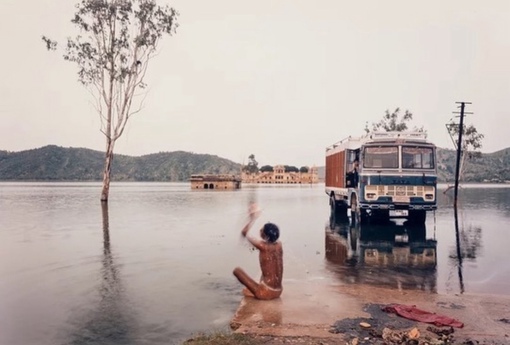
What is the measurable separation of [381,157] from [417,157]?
146 cm

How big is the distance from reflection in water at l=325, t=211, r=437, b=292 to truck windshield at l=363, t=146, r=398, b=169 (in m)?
2.70

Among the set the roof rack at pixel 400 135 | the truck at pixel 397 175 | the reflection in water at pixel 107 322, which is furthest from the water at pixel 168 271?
the roof rack at pixel 400 135

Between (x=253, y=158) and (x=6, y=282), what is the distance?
18732cm

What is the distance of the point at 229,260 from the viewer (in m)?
12.8

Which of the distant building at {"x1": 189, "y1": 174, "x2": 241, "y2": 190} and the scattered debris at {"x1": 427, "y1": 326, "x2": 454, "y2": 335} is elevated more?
the distant building at {"x1": 189, "y1": 174, "x2": 241, "y2": 190}

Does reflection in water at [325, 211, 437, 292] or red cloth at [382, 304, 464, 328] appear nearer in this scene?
red cloth at [382, 304, 464, 328]

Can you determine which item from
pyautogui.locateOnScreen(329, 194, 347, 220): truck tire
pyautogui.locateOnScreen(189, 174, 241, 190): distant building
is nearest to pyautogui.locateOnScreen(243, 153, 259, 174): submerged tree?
pyautogui.locateOnScreen(189, 174, 241, 190): distant building

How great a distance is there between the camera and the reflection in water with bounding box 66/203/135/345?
6.48 metres

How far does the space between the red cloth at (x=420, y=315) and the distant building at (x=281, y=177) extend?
569 feet

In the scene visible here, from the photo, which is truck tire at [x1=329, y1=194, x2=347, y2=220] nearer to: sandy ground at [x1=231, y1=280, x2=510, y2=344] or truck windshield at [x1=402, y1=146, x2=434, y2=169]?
truck windshield at [x1=402, y1=146, x2=434, y2=169]

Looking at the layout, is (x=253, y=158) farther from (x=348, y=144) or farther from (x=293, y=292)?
(x=293, y=292)

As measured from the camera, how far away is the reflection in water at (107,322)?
648 cm

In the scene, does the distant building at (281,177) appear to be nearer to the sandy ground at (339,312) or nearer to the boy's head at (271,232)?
the sandy ground at (339,312)

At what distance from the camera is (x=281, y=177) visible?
18962cm
